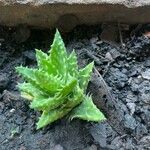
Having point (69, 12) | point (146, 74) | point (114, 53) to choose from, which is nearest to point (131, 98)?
point (146, 74)

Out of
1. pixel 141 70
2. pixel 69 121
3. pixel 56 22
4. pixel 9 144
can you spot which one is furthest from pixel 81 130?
pixel 56 22

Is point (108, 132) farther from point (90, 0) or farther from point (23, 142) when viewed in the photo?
point (90, 0)

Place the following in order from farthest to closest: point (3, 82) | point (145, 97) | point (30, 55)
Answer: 1. point (30, 55)
2. point (3, 82)
3. point (145, 97)

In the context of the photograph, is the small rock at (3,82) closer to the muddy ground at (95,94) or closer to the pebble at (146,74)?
the muddy ground at (95,94)

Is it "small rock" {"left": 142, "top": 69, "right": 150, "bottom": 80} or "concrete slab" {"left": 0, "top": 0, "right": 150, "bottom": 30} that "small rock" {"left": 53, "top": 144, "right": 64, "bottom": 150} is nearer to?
"small rock" {"left": 142, "top": 69, "right": 150, "bottom": 80}

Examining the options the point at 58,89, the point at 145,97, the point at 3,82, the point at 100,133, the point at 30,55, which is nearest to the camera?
the point at 58,89

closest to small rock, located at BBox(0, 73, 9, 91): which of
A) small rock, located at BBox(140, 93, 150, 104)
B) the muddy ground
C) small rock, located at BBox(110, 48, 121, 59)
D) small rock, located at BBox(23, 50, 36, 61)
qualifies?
the muddy ground

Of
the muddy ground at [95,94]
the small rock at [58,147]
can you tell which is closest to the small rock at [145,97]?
the muddy ground at [95,94]

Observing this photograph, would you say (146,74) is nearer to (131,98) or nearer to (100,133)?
(131,98)
